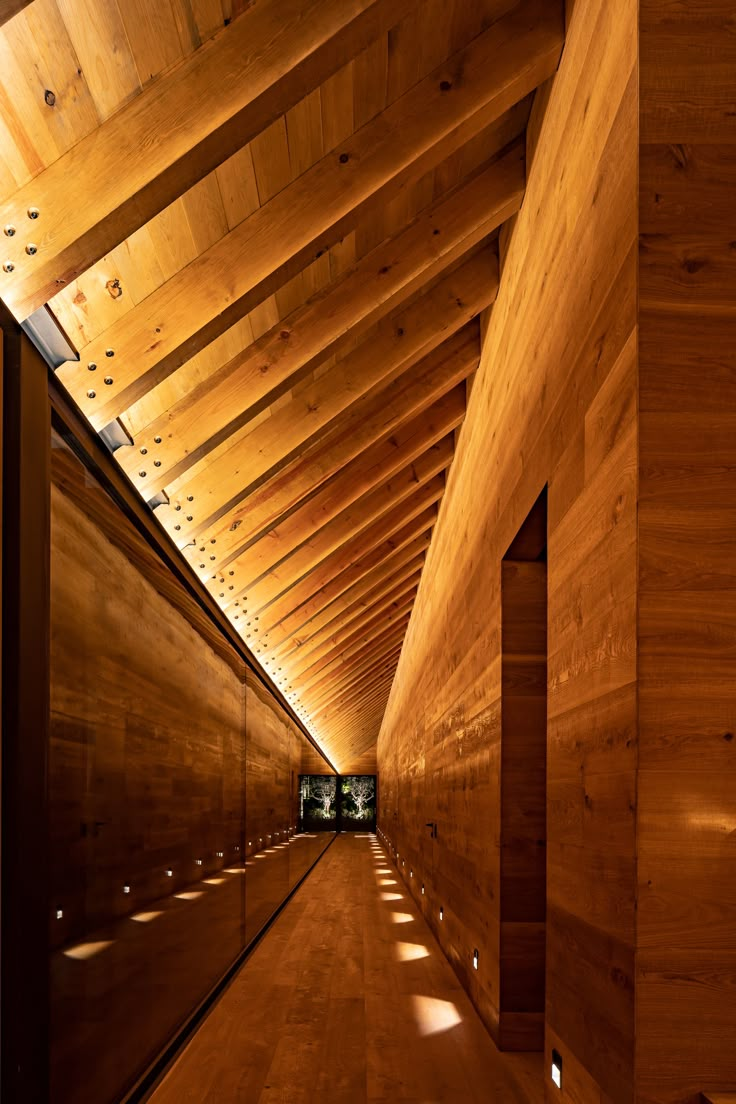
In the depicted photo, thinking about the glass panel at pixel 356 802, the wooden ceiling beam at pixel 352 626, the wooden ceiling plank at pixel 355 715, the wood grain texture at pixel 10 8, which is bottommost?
the glass panel at pixel 356 802

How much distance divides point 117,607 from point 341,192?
1.60m

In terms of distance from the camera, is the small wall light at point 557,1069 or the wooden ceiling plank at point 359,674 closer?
the small wall light at point 557,1069

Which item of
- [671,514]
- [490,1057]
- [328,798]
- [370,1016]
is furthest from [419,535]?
[328,798]

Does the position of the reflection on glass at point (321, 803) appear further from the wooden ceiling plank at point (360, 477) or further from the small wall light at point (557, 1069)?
the small wall light at point (557, 1069)

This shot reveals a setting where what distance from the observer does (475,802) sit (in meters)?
4.73

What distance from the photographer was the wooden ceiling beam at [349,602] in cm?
800

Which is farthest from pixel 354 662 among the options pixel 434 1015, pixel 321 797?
pixel 321 797

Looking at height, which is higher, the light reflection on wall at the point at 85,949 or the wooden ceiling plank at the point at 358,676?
the wooden ceiling plank at the point at 358,676

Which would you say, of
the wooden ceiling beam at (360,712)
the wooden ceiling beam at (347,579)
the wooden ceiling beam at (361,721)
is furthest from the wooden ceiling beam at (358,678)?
the wooden ceiling beam at (347,579)

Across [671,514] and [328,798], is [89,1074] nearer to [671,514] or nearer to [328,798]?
[671,514]

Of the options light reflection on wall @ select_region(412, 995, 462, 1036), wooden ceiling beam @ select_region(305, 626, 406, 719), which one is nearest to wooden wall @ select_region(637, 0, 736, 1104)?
light reflection on wall @ select_region(412, 995, 462, 1036)

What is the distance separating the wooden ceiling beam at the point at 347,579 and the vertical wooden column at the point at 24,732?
4.83m

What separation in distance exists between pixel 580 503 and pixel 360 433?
296 cm

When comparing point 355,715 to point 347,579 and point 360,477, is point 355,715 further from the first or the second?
point 360,477
